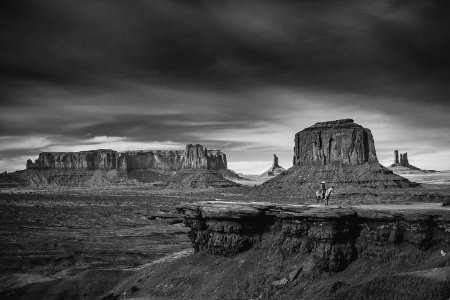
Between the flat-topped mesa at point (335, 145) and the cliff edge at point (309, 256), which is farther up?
the flat-topped mesa at point (335, 145)

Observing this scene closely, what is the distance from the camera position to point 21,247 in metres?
39.4

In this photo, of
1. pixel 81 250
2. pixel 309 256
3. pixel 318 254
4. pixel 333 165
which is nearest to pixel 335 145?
pixel 333 165

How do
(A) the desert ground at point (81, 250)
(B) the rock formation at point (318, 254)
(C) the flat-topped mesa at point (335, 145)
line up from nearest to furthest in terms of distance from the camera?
(B) the rock formation at point (318, 254), (A) the desert ground at point (81, 250), (C) the flat-topped mesa at point (335, 145)

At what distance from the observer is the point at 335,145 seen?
13338 cm

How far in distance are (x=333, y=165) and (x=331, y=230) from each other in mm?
116370

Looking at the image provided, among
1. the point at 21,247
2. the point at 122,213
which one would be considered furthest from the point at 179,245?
the point at 122,213

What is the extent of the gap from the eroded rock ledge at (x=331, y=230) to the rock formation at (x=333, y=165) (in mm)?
87771

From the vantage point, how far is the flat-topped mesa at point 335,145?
12912cm

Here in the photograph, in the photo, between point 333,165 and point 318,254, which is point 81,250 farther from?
point 333,165

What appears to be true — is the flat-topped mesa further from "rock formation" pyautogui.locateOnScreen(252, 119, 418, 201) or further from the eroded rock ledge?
the eroded rock ledge

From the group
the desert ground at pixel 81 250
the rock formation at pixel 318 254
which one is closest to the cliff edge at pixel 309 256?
the rock formation at pixel 318 254

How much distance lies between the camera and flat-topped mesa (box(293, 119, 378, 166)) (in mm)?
129125

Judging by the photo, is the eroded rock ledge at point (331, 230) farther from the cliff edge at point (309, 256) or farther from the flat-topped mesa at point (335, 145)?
the flat-topped mesa at point (335, 145)

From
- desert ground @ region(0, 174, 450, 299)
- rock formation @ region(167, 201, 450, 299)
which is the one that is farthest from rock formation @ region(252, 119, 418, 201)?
rock formation @ region(167, 201, 450, 299)
